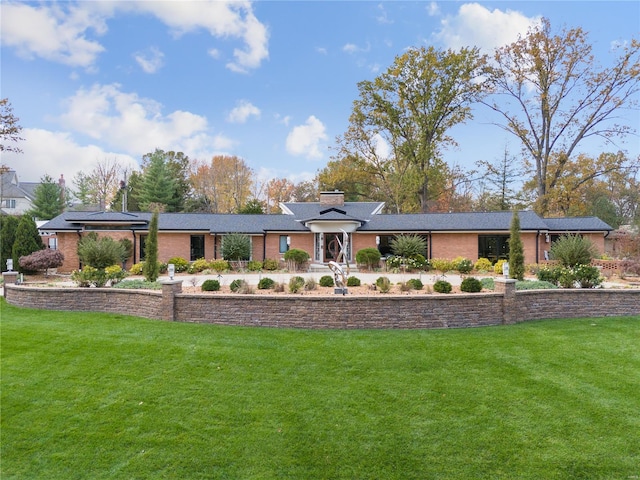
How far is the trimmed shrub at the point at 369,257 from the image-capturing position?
21.6 m

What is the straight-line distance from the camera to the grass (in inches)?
168

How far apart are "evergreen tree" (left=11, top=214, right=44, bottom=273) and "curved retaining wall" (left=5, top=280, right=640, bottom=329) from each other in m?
12.6

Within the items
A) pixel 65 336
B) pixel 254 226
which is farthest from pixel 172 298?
pixel 254 226

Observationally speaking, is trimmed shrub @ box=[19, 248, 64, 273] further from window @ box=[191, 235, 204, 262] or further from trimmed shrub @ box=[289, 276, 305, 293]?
trimmed shrub @ box=[289, 276, 305, 293]

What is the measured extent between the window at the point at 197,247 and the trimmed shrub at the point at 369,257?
33.5ft

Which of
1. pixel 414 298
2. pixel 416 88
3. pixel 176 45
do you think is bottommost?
pixel 414 298

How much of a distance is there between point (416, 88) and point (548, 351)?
102 ft

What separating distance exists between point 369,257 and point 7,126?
26096 millimetres

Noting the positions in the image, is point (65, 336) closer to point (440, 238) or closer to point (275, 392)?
point (275, 392)

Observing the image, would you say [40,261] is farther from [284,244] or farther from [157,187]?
[157,187]

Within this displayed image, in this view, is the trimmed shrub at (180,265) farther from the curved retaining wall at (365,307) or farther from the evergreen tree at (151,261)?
the curved retaining wall at (365,307)

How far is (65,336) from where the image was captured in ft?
26.6

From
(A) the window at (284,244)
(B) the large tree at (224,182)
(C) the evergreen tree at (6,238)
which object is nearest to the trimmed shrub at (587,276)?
(A) the window at (284,244)

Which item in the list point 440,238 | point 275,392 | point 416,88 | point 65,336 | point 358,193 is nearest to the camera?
point 275,392
